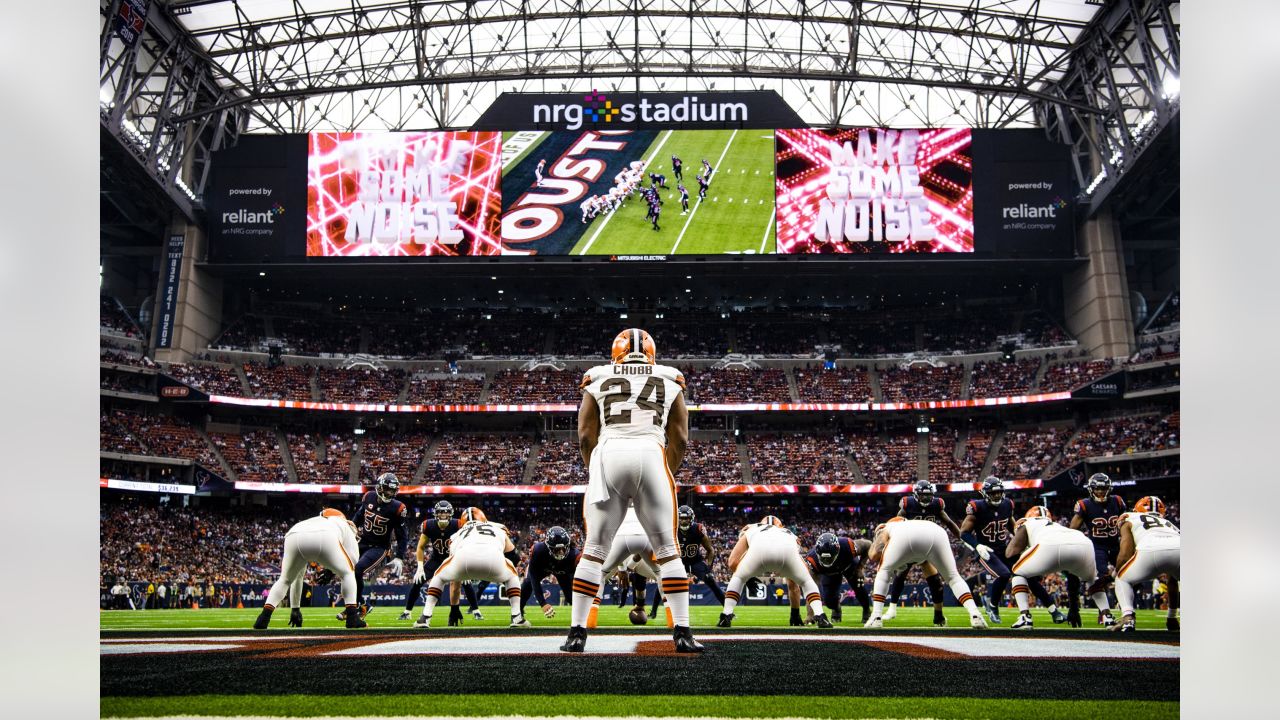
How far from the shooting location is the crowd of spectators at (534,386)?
5216 centimetres

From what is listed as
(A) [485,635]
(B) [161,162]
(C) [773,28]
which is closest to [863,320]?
(C) [773,28]

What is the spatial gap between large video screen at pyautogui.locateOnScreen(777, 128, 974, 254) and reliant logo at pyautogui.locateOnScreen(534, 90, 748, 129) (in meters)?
3.42

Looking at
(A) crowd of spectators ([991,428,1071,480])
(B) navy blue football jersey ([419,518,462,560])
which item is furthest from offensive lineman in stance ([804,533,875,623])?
(A) crowd of spectators ([991,428,1071,480])

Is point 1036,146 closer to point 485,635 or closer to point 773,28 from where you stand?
point 773,28

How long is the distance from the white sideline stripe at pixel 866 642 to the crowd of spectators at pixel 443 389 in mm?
41768

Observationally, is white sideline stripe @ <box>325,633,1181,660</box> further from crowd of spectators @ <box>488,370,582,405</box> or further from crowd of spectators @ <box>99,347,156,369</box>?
crowd of spectators @ <box>99,347,156,369</box>

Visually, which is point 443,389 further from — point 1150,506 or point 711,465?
point 1150,506

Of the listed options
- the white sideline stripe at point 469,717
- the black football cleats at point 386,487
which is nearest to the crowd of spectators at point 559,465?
the black football cleats at point 386,487

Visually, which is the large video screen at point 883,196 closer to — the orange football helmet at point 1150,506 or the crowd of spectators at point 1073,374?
the crowd of spectators at point 1073,374

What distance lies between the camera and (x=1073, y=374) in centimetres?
4966

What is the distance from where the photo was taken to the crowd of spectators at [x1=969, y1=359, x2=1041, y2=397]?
5084 centimetres

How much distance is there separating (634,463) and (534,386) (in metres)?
45.2
